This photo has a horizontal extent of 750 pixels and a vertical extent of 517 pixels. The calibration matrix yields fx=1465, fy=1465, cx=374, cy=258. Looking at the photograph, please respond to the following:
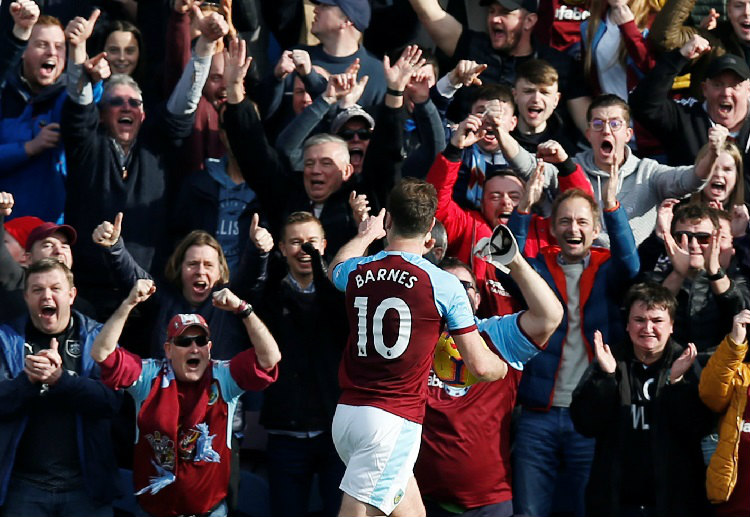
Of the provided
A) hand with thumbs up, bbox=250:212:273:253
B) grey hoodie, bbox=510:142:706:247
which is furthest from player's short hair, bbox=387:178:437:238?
grey hoodie, bbox=510:142:706:247

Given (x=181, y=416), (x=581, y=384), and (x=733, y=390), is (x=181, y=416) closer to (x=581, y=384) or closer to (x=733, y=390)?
(x=581, y=384)

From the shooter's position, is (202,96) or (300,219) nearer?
(300,219)

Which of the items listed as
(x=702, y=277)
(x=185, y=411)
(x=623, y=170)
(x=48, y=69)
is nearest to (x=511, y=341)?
(x=702, y=277)

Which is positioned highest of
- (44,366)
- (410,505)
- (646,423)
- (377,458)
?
(44,366)

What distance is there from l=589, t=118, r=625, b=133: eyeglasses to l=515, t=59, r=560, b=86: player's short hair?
0.50 metres

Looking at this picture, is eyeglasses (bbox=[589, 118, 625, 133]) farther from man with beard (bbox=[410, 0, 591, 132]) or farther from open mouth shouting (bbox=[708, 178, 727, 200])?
man with beard (bbox=[410, 0, 591, 132])

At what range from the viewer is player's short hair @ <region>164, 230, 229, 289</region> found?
946 cm

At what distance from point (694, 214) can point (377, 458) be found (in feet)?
9.84

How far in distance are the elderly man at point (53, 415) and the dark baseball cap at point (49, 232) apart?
403mm

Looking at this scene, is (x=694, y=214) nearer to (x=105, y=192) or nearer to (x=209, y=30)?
(x=209, y=30)

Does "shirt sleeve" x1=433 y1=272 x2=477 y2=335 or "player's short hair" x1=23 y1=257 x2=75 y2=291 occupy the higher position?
"player's short hair" x1=23 y1=257 x2=75 y2=291

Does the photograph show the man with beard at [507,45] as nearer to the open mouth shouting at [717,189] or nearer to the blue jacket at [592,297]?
the open mouth shouting at [717,189]

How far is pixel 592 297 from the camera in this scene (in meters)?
9.17

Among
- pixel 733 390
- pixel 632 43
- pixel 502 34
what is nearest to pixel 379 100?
pixel 502 34
